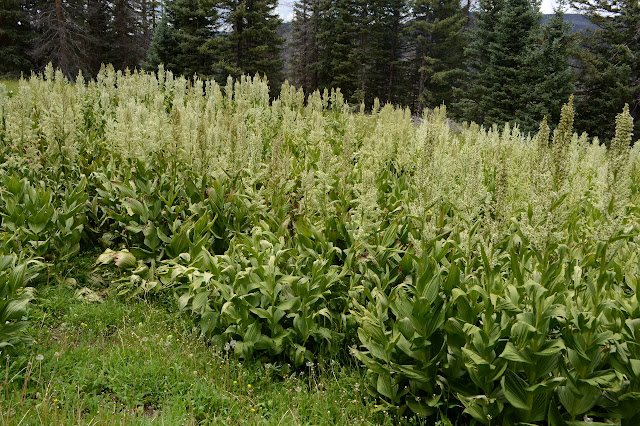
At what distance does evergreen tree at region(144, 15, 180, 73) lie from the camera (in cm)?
3353

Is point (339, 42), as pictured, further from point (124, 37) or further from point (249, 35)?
point (124, 37)

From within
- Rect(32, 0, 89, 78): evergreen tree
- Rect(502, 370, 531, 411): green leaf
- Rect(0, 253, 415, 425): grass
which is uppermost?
Rect(32, 0, 89, 78): evergreen tree

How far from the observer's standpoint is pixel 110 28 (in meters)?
41.7

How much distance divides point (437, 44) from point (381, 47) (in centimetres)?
622

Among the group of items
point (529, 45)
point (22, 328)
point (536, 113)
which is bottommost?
point (22, 328)

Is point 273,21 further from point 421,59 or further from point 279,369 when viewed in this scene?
point 279,369

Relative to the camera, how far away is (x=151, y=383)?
3.60 meters

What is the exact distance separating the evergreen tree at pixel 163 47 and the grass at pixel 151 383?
33.1m

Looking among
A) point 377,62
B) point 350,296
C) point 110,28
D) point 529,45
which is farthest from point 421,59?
point 350,296

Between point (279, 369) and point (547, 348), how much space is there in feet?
7.43

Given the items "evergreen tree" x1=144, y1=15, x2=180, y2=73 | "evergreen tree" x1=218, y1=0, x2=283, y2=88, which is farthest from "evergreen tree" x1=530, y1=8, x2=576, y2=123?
"evergreen tree" x1=144, y1=15, x2=180, y2=73

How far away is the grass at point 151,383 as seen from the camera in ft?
10.3

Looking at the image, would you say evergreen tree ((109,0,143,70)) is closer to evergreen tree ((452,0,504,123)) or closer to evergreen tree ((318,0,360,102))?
evergreen tree ((318,0,360,102))

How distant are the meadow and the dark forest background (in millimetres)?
18509
